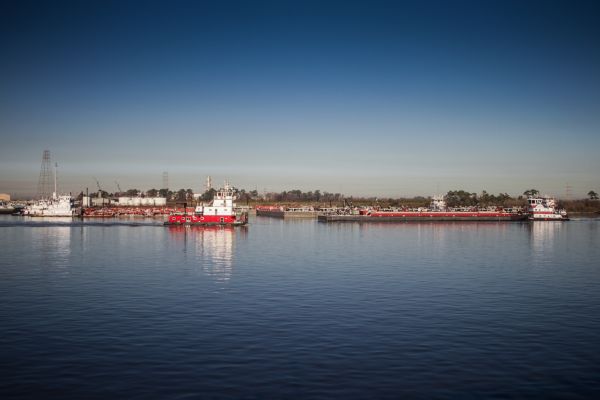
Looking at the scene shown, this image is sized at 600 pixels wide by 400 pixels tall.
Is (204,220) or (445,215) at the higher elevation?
(445,215)

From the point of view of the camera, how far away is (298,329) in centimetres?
3073

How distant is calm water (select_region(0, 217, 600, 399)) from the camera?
21984 millimetres

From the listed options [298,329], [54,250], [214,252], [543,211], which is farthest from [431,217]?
[298,329]

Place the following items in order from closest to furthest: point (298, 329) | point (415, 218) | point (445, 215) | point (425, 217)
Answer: point (298, 329) < point (415, 218) < point (425, 217) < point (445, 215)

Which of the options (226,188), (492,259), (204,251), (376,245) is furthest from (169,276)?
(226,188)

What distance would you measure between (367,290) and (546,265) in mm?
28148

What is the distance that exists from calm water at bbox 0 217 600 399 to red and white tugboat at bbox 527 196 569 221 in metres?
126

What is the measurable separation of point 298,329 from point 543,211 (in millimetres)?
169633

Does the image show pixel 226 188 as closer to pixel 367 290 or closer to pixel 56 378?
pixel 367 290

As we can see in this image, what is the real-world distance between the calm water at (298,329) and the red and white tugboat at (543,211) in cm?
12570

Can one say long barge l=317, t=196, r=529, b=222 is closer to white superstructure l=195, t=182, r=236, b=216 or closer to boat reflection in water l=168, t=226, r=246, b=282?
white superstructure l=195, t=182, r=236, b=216

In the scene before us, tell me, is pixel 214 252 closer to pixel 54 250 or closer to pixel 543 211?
pixel 54 250

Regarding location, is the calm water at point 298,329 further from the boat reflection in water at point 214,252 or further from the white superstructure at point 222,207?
the white superstructure at point 222,207

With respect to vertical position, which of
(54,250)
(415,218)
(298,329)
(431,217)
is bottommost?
(298,329)
